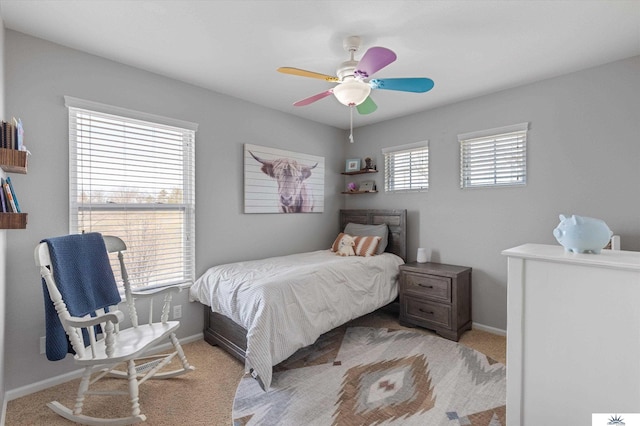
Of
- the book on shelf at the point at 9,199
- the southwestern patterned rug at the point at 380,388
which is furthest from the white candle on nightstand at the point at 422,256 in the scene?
the book on shelf at the point at 9,199

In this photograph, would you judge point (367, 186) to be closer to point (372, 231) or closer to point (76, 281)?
point (372, 231)

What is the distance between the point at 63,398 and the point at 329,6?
3.11 m

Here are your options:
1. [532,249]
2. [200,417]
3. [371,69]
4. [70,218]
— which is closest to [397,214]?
[371,69]

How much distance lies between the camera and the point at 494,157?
10.4ft

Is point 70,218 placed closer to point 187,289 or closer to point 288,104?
point 187,289

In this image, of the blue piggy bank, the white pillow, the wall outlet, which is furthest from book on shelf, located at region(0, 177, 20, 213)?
the white pillow

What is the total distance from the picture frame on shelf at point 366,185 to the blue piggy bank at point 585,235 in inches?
116

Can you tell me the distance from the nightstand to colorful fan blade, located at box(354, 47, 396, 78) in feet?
6.94

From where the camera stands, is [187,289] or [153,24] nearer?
[153,24]

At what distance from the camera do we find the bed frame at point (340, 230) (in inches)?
100

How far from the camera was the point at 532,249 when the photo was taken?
4.49 feet

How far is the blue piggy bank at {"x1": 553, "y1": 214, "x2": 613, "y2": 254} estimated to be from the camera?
122 centimetres

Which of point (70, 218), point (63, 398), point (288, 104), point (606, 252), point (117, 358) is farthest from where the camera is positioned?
point (288, 104)

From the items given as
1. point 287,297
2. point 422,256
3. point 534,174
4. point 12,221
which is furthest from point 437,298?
point 12,221
